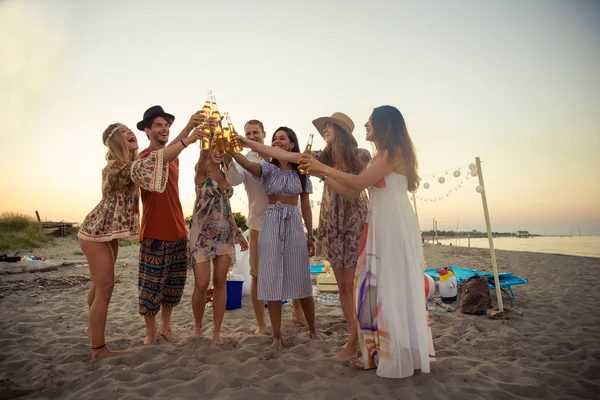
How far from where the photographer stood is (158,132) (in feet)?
11.1

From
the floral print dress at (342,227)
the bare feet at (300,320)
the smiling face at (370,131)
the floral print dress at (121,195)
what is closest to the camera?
the smiling face at (370,131)

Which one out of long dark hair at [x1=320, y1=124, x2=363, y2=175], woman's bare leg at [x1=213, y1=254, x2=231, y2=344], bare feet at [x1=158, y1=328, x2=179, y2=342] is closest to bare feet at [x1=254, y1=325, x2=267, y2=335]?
woman's bare leg at [x1=213, y1=254, x2=231, y2=344]

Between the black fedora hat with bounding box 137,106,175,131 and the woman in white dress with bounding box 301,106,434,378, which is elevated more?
the black fedora hat with bounding box 137,106,175,131

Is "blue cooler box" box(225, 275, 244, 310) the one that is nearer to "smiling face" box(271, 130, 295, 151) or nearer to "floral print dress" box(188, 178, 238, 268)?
"floral print dress" box(188, 178, 238, 268)

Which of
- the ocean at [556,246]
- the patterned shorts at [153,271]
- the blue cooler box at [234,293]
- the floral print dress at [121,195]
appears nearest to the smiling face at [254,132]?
the floral print dress at [121,195]

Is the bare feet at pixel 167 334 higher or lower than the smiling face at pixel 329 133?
lower

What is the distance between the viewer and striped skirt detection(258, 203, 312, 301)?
311cm

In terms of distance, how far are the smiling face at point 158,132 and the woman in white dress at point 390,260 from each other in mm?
1631

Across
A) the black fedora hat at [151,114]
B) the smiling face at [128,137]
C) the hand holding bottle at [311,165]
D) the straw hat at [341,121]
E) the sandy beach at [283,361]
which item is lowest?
the sandy beach at [283,361]

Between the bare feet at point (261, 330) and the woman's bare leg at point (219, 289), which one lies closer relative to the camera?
the woman's bare leg at point (219, 289)

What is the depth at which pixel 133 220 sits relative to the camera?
10.4 ft

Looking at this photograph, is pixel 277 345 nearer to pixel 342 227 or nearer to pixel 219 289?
pixel 219 289

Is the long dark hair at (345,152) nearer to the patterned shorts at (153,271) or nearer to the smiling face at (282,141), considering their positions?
the smiling face at (282,141)

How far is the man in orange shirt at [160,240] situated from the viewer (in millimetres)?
3250
